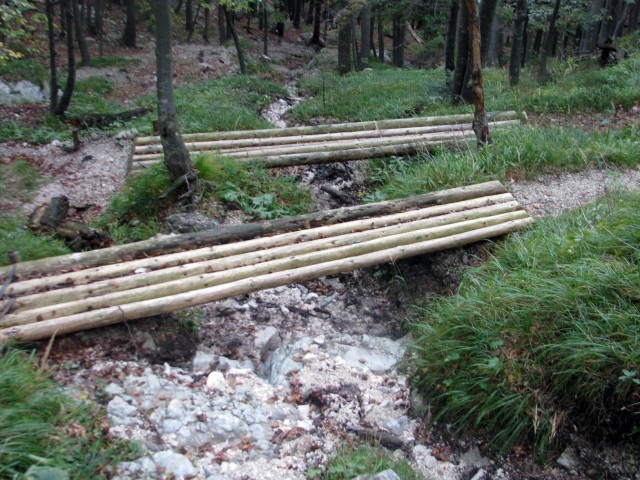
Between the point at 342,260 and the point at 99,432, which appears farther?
the point at 342,260

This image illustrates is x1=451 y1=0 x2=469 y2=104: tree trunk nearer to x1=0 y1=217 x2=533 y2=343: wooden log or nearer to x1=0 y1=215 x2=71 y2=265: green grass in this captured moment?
x1=0 y1=217 x2=533 y2=343: wooden log

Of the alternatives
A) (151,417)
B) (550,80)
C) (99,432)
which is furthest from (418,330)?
(550,80)

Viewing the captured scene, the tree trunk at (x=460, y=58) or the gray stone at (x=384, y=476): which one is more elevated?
the tree trunk at (x=460, y=58)

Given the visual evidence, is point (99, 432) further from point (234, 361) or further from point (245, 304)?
point (245, 304)

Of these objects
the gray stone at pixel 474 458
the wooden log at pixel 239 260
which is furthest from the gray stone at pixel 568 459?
the wooden log at pixel 239 260

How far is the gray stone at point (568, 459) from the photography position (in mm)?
3262

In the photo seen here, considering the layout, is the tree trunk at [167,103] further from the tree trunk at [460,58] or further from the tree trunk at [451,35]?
the tree trunk at [451,35]

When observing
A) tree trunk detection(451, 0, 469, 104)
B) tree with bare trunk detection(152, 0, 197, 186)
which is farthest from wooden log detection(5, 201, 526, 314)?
tree trunk detection(451, 0, 469, 104)

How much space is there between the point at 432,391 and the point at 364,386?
53 centimetres

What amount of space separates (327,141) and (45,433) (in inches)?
237

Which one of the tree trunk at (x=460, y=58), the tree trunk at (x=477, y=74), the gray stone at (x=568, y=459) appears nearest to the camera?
the gray stone at (x=568, y=459)

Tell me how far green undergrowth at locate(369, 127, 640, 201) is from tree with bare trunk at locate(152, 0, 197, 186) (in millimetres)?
2369

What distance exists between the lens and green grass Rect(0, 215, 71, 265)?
4.77 meters

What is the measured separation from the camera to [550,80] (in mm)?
12578
